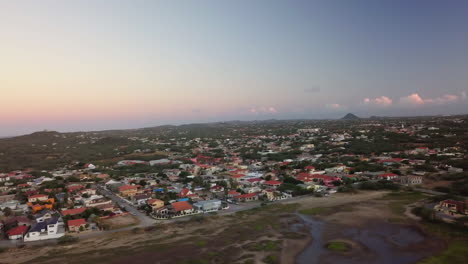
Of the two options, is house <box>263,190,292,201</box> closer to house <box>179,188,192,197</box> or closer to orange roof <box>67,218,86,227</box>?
house <box>179,188,192,197</box>

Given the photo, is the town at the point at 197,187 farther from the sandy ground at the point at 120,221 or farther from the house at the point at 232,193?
the house at the point at 232,193

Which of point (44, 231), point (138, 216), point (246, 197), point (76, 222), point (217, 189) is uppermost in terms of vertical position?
point (76, 222)

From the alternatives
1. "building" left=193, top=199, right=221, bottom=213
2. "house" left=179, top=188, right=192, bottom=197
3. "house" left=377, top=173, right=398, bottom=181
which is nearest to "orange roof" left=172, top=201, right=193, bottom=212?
"building" left=193, top=199, right=221, bottom=213

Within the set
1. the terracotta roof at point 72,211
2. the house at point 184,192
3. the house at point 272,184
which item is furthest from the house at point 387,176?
the terracotta roof at point 72,211

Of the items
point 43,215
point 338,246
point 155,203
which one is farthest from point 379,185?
point 43,215

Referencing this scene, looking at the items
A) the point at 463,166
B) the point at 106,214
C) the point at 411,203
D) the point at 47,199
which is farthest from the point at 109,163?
the point at 463,166

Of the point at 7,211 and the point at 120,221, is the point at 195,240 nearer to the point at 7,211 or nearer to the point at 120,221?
the point at 120,221

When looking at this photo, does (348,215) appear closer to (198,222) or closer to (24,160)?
(198,222)
